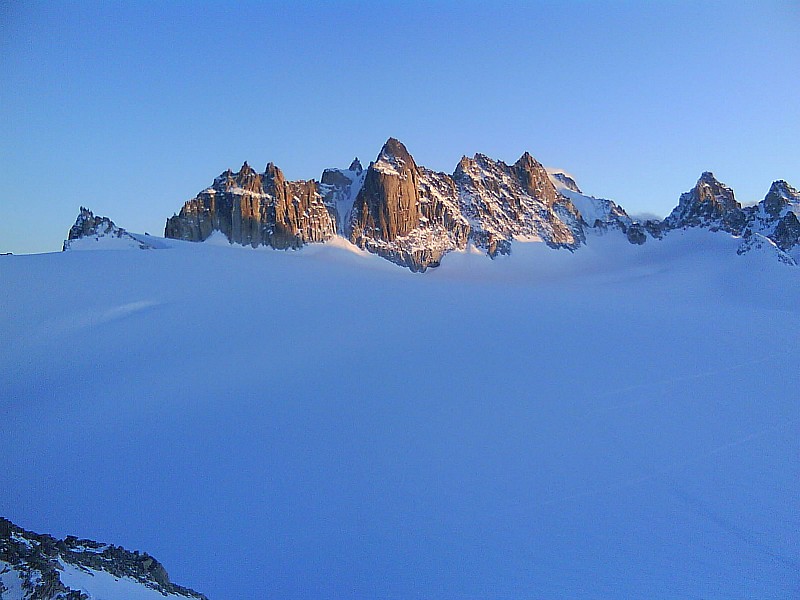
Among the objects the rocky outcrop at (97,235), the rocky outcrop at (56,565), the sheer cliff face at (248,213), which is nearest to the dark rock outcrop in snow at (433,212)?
the sheer cliff face at (248,213)

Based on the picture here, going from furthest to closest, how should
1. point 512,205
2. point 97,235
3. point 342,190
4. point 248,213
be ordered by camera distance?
point 512,205
point 342,190
point 248,213
point 97,235

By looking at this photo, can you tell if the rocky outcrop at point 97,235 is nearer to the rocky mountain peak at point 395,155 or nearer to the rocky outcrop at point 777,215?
the rocky mountain peak at point 395,155

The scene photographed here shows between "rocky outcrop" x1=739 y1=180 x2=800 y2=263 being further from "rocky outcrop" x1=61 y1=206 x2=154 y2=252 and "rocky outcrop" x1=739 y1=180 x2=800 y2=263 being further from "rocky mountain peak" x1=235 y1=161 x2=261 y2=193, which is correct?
"rocky outcrop" x1=61 y1=206 x2=154 y2=252

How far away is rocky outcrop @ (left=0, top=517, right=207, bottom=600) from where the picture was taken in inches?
190

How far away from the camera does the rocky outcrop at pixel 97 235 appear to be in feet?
157

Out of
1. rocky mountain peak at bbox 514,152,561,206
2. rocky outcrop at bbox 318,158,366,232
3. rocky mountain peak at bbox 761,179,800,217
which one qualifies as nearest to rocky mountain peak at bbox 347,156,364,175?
rocky outcrop at bbox 318,158,366,232

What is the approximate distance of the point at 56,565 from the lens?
17.5ft

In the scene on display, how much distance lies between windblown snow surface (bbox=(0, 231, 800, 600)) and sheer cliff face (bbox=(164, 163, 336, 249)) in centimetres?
4738

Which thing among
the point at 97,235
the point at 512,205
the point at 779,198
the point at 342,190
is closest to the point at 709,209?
the point at 779,198

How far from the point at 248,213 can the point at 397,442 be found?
65.6m

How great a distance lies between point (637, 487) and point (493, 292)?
970 inches

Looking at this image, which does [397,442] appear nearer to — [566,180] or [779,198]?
[779,198]

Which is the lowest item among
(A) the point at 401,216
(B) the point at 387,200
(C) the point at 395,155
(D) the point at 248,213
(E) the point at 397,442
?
(E) the point at 397,442

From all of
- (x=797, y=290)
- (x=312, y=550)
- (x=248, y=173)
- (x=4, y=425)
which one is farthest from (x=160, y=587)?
(x=248, y=173)
